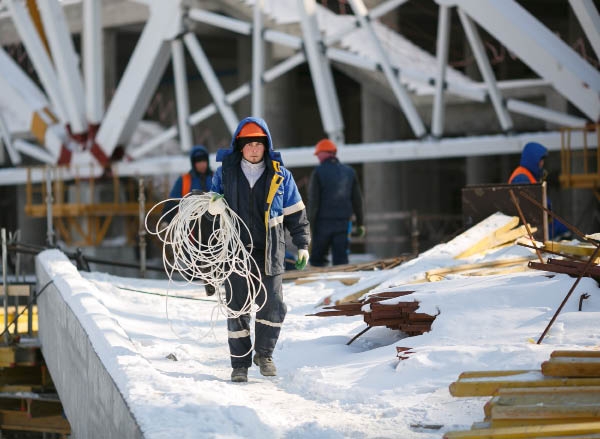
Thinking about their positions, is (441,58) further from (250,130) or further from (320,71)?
(250,130)

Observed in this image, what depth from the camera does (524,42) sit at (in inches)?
619

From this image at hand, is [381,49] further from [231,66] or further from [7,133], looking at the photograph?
[231,66]

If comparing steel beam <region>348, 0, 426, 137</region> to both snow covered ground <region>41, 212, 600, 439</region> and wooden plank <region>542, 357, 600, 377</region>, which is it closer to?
snow covered ground <region>41, 212, 600, 439</region>

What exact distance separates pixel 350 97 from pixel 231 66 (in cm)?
491

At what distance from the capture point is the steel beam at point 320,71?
1850cm

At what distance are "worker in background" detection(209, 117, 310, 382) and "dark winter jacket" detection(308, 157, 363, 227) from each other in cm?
584

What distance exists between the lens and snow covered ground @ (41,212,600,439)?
15.5ft

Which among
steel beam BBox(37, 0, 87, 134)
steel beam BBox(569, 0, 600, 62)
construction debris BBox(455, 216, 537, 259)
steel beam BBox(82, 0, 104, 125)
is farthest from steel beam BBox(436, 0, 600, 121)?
steel beam BBox(37, 0, 87, 134)

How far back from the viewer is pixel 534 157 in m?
11.7

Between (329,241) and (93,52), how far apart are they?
36.9 ft

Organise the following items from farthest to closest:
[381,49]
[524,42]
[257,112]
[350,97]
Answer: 1. [350,97]
2. [257,112]
3. [381,49]
4. [524,42]

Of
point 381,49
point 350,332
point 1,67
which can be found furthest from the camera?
point 1,67

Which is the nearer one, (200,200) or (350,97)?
(200,200)

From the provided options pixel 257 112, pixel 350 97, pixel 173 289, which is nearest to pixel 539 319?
pixel 173 289
